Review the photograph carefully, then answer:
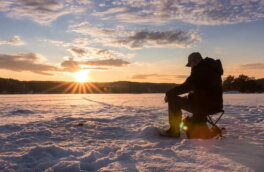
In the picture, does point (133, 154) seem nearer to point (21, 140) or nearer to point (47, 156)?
point (47, 156)

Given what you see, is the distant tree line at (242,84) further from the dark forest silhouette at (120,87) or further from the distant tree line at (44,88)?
the distant tree line at (44,88)

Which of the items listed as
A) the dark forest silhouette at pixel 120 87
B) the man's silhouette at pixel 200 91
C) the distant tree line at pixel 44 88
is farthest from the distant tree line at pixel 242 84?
the man's silhouette at pixel 200 91

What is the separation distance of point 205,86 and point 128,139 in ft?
6.31

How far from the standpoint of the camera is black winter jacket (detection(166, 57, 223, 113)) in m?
4.26

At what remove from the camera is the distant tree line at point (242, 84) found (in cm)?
5686

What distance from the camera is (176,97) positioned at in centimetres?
500

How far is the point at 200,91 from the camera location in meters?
4.44

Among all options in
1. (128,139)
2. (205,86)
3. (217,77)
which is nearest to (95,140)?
(128,139)

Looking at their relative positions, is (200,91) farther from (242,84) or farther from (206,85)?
(242,84)

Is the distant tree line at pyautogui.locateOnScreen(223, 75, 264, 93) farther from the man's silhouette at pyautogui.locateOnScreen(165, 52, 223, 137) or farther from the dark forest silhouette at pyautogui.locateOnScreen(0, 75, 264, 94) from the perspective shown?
the man's silhouette at pyautogui.locateOnScreen(165, 52, 223, 137)

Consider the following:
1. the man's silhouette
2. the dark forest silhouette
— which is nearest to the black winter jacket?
the man's silhouette

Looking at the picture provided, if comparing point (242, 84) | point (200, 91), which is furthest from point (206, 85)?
point (242, 84)

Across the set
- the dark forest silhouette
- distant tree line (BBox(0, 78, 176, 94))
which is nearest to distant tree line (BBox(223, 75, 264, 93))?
the dark forest silhouette

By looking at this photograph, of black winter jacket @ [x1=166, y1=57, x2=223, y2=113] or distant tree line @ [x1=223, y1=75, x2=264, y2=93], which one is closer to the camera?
black winter jacket @ [x1=166, y1=57, x2=223, y2=113]
